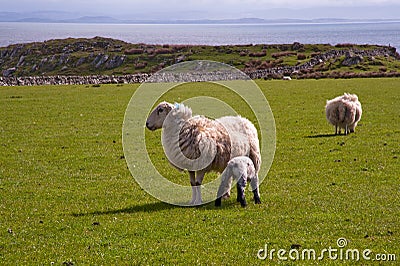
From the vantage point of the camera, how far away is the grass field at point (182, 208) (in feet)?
27.4

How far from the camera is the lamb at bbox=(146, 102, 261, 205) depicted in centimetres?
1092

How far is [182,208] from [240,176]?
1455 mm

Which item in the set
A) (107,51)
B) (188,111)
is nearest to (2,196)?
(188,111)

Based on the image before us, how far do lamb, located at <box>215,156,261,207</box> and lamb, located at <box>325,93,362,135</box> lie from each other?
10.6 metres

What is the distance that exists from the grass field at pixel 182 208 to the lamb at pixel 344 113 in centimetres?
74

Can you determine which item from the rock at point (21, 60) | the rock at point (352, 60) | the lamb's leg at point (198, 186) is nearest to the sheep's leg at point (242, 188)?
the lamb's leg at point (198, 186)

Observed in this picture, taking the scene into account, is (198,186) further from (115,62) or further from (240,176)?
(115,62)

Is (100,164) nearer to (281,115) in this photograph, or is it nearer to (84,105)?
(281,115)

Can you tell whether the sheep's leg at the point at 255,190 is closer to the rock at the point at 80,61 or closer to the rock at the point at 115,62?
the rock at the point at 115,62

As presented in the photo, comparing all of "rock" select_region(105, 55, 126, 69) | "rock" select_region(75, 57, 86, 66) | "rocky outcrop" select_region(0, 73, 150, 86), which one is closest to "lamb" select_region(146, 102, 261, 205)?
"rocky outcrop" select_region(0, 73, 150, 86)

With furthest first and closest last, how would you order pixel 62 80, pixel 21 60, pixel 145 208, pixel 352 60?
pixel 21 60, pixel 352 60, pixel 62 80, pixel 145 208

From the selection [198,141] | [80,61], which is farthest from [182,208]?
[80,61]

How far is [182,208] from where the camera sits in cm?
1087

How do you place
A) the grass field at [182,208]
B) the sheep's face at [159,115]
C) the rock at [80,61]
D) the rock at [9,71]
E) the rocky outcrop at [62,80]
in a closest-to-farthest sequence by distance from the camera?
1. the grass field at [182,208]
2. the sheep's face at [159,115]
3. the rocky outcrop at [62,80]
4. the rock at [9,71]
5. the rock at [80,61]
